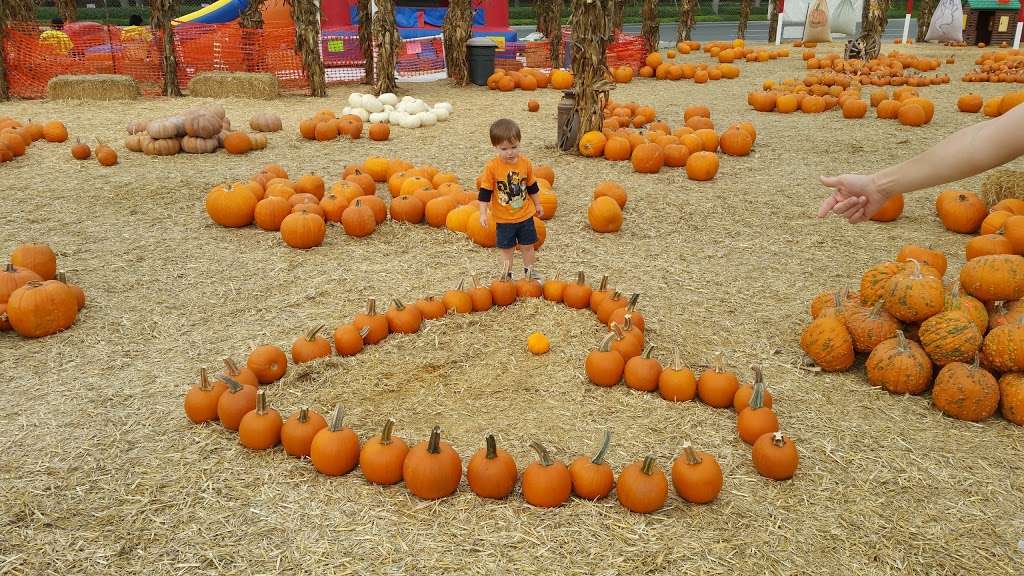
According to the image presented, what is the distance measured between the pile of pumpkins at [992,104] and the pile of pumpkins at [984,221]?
4.09 metres

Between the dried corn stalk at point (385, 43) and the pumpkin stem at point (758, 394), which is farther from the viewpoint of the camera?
the dried corn stalk at point (385, 43)

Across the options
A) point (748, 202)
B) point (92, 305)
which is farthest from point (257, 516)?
point (748, 202)

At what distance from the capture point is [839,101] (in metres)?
13.3

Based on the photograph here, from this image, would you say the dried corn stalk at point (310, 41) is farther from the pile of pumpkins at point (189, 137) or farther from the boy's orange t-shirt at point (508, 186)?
the boy's orange t-shirt at point (508, 186)

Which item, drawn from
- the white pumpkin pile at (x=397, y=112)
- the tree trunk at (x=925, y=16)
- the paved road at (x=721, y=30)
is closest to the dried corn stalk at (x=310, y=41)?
the white pumpkin pile at (x=397, y=112)

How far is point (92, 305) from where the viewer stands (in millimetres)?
5488

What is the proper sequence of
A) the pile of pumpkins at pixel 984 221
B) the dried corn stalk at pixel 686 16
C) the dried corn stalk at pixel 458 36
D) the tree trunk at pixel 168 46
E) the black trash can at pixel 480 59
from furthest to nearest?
the dried corn stalk at pixel 686 16 < the black trash can at pixel 480 59 < the dried corn stalk at pixel 458 36 < the tree trunk at pixel 168 46 < the pile of pumpkins at pixel 984 221

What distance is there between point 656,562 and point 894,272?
2.70m

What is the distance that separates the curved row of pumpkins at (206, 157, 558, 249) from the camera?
21.9 feet

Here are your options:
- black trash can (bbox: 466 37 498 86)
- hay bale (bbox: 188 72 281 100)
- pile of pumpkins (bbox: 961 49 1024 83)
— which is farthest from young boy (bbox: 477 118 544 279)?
pile of pumpkins (bbox: 961 49 1024 83)

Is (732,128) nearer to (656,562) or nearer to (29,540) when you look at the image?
(656,562)

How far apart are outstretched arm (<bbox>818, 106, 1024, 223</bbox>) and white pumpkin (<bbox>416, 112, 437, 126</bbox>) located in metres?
10.4

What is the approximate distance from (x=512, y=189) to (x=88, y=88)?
41.8 feet

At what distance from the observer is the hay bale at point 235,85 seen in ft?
50.2
